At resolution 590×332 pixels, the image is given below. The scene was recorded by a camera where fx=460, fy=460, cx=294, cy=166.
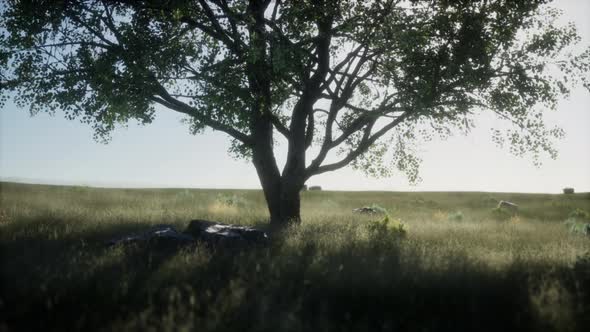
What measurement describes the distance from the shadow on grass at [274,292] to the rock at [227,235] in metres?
1.37

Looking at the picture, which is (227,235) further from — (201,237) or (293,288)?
(293,288)

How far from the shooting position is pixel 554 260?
10914mm

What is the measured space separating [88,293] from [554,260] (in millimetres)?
10128

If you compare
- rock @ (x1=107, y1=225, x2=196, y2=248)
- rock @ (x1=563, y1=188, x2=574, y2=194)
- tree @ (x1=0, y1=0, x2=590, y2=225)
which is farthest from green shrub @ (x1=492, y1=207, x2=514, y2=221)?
rock @ (x1=107, y1=225, x2=196, y2=248)

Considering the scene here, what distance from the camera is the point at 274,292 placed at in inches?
307

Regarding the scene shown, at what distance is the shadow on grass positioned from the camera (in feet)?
22.0

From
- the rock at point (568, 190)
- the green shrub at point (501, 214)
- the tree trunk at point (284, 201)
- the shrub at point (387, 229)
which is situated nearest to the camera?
the shrub at point (387, 229)

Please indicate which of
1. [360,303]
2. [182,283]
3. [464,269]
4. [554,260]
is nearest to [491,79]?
[554,260]

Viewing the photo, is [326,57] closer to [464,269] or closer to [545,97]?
[545,97]

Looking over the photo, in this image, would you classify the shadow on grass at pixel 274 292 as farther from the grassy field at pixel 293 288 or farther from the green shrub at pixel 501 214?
the green shrub at pixel 501 214

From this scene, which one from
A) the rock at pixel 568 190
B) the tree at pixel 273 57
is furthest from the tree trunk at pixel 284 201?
the rock at pixel 568 190

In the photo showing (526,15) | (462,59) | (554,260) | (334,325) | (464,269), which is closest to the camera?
(334,325)

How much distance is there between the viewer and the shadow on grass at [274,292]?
6707 mm

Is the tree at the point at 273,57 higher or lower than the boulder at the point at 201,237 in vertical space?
higher
